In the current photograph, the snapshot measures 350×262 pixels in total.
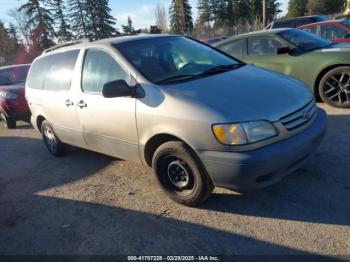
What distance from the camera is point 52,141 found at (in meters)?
5.87

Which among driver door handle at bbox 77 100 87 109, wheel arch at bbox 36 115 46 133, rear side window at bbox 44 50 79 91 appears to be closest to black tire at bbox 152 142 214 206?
driver door handle at bbox 77 100 87 109

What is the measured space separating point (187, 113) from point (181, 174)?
0.73 meters

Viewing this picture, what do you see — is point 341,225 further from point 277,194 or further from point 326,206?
point 277,194

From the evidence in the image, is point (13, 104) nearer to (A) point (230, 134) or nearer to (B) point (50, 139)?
(B) point (50, 139)

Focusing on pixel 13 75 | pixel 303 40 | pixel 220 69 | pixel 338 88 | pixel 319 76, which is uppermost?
pixel 220 69

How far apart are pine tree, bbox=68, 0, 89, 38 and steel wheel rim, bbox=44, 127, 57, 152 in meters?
49.0

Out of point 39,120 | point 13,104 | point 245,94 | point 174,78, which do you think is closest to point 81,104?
point 174,78

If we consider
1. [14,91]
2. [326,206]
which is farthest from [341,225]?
[14,91]

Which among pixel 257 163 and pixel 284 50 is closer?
pixel 257 163

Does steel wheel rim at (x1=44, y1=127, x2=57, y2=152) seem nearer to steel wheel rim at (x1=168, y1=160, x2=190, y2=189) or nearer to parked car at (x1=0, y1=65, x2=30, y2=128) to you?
steel wheel rim at (x1=168, y1=160, x2=190, y2=189)

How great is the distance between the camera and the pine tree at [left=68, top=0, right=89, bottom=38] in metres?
51.8

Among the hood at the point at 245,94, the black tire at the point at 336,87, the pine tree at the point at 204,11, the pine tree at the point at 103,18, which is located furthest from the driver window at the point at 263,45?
the pine tree at the point at 204,11

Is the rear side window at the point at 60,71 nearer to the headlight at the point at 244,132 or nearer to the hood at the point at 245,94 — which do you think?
the hood at the point at 245,94

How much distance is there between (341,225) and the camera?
299 cm
